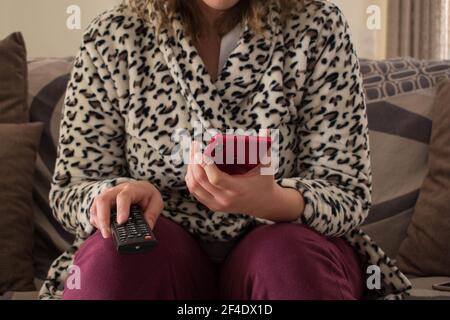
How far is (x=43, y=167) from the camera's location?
140 cm

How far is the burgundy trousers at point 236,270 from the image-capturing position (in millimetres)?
768

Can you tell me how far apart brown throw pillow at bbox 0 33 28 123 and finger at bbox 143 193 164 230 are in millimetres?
595

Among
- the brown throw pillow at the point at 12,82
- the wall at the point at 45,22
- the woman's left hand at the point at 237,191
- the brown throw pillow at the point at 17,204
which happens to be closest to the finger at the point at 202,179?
the woman's left hand at the point at 237,191

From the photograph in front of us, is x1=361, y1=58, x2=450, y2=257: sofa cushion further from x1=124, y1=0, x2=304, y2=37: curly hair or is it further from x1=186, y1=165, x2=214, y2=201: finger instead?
x1=186, y1=165, x2=214, y2=201: finger

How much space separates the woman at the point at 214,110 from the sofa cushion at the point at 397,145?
351 millimetres

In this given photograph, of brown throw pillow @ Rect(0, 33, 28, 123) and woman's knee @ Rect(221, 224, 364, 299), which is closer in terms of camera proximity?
woman's knee @ Rect(221, 224, 364, 299)

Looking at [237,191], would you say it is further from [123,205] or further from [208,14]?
[208,14]

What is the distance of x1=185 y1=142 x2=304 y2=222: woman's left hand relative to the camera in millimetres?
781

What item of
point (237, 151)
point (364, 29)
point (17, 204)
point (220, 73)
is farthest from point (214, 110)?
point (364, 29)

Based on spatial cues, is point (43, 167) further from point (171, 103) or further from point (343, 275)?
point (343, 275)

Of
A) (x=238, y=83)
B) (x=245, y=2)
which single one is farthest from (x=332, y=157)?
(x=245, y=2)

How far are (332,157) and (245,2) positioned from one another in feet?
1.00

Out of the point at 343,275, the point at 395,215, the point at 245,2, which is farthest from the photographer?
the point at 395,215

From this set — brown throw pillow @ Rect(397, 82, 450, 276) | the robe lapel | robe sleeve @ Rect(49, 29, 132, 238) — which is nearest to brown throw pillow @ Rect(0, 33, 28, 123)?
robe sleeve @ Rect(49, 29, 132, 238)
